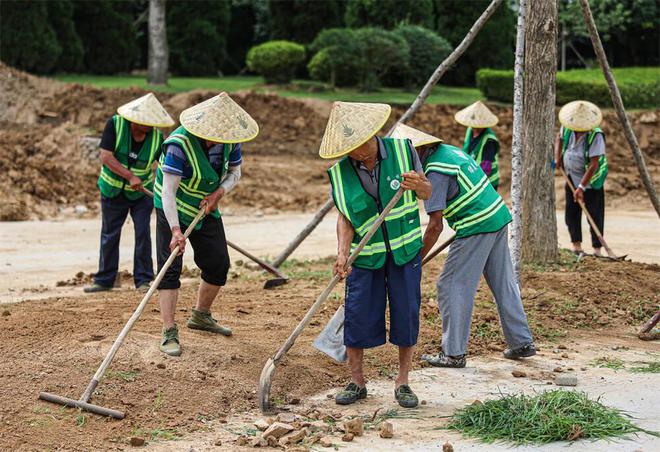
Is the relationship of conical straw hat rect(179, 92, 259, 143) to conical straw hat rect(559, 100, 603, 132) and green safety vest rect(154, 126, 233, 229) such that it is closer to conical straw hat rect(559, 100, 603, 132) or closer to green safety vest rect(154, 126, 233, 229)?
green safety vest rect(154, 126, 233, 229)

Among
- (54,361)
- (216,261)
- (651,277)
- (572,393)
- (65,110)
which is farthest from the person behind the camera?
(65,110)

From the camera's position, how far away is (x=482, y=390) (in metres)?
6.18

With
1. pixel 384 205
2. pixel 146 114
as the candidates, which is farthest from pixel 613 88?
pixel 146 114

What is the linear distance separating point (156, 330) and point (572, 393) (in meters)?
2.90

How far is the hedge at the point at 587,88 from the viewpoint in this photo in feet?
66.5

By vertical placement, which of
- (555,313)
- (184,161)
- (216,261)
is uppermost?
(184,161)

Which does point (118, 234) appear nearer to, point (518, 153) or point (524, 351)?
point (518, 153)

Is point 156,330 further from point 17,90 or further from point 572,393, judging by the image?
point 17,90

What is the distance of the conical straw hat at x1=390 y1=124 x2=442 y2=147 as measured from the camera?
6.11 meters

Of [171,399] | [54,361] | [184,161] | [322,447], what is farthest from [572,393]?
[54,361]

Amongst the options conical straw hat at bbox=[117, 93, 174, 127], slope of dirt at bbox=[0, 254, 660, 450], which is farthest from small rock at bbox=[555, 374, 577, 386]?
conical straw hat at bbox=[117, 93, 174, 127]

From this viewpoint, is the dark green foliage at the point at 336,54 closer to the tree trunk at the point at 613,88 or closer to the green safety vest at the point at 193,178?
the tree trunk at the point at 613,88

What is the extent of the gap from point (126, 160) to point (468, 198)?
384 cm

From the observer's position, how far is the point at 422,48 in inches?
862
